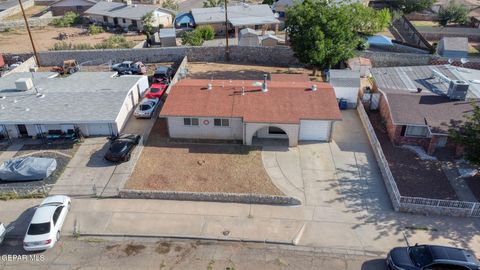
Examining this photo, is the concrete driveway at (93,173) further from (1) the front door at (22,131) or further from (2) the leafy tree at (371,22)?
(2) the leafy tree at (371,22)

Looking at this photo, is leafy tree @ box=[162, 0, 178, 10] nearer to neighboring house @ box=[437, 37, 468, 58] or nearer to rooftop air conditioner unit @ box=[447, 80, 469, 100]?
neighboring house @ box=[437, 37, 468, 58]

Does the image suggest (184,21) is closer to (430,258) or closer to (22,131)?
(22,131)

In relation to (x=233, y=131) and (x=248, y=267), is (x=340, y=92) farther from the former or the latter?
(x=248, y=267)

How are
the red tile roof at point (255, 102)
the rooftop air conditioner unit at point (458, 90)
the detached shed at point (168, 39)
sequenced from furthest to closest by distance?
the detached shed at point (168, 39) → the rooftop air conditioner unit at point (458, 90) → the red tile roof at point (255, 102)

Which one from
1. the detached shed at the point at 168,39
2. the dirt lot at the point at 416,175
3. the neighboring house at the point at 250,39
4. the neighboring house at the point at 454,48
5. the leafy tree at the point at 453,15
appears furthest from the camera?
the leafy tree at the point at 453,15

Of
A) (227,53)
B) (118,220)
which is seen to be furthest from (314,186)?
(227,53)

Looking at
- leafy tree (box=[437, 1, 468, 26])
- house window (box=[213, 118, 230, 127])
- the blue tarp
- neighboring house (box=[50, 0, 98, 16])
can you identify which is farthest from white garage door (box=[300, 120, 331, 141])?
neighboring house (box=[50, 0, 98, 16])

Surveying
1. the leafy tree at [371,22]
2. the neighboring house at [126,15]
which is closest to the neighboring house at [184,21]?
the neighboring house at [126,15]
